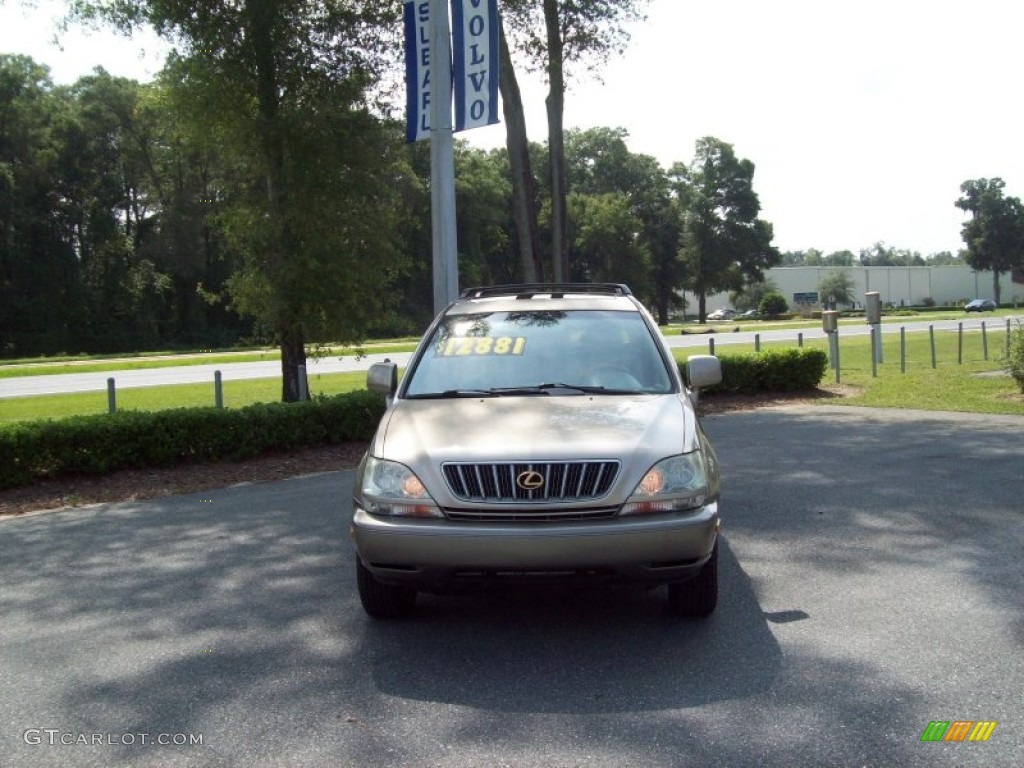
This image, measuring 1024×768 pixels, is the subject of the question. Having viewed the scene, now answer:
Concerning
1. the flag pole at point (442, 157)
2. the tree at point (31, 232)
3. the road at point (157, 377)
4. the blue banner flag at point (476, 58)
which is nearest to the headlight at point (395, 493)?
the flag pole at point (442, 157)

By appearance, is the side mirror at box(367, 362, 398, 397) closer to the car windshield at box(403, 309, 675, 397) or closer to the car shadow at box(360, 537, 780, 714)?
the car windshield at box(403, 309, 675, 397)

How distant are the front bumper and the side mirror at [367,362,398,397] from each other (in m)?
1.58

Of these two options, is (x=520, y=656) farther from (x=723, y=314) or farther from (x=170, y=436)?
(x=723, y=314)

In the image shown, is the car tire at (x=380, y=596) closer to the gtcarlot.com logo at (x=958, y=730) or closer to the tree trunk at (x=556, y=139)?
the gtcarlot.com logo at (x=958, y=730)

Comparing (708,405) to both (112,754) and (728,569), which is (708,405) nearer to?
(728,569)

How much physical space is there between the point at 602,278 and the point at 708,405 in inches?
2521

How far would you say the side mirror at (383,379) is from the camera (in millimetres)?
5883

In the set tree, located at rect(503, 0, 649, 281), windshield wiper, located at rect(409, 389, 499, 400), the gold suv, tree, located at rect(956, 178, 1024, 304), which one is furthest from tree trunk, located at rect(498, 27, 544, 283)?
tree, located at rect(956, 178, 1024, 304)

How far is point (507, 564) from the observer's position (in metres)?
4.25

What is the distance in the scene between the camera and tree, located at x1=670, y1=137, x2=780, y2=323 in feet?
283

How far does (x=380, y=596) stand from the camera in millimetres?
4961

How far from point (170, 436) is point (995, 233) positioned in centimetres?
11848

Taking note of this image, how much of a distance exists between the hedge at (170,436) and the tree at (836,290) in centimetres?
9369

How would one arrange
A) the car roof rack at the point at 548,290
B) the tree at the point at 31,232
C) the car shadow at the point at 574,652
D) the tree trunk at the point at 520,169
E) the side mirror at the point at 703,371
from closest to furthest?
the car shadow at the point at 574,652, the side mirror at the point at 703,371, the car roof rack at the point at 548,290, the tree trunk at the point at 520,169, the tree at the point at 31,232
